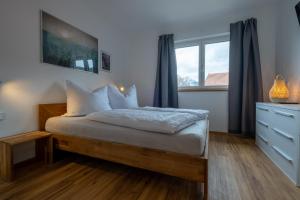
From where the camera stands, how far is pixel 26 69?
186cm

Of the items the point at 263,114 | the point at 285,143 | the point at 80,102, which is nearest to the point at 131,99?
the point at 80,102

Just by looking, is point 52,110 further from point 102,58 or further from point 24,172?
point 102,58

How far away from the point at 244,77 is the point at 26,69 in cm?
348

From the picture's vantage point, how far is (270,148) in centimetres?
202

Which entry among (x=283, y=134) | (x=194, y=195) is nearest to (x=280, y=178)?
(x=283, y=134)

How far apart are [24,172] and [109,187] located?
104 centimetres

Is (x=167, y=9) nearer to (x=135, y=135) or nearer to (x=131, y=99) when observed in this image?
(x=131, y=99)

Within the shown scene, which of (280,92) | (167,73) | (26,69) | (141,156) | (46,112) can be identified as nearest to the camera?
(141,156)

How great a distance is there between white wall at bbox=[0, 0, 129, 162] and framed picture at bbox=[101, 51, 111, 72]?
748 millimetres

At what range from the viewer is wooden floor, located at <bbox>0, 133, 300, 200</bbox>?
4.28 feet

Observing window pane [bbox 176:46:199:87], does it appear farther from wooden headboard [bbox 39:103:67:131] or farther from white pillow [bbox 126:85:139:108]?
wooden headboard [bbox 39:103:67:131]

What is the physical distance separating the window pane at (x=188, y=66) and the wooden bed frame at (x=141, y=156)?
2.43 metres

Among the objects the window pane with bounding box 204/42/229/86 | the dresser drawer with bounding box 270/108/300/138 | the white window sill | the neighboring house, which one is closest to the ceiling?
the window pane with bounding box 204/42/229/86

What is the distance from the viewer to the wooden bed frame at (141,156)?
1.20 m
